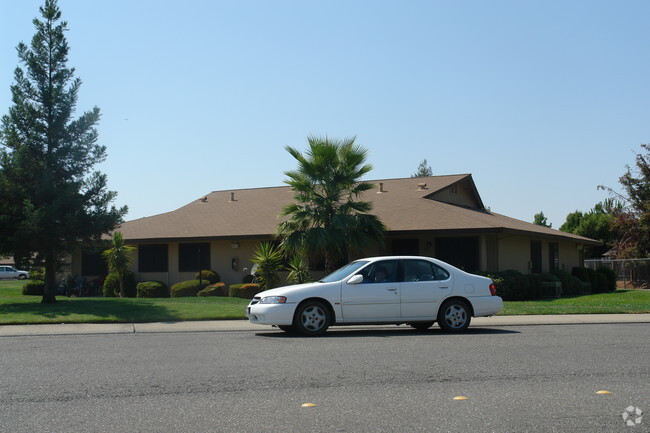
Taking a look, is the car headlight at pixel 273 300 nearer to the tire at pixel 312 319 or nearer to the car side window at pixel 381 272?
the tire at pixel 312 319

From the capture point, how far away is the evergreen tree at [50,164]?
22.0 meters

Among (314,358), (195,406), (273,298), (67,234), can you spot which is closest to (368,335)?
(273,298)

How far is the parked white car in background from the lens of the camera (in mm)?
63688

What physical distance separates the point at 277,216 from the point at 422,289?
46.1 feet

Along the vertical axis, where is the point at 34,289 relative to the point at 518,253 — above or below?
below

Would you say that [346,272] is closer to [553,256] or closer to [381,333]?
[381,333]

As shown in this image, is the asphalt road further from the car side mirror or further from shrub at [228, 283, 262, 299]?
shrub at [228, 283, 262, 299]

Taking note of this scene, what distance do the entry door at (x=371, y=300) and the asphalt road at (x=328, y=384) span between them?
85 cm

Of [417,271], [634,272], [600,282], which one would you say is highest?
[417,271]

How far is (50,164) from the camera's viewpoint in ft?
75.2

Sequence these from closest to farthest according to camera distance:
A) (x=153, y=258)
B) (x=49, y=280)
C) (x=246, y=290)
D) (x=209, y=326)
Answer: (x=209, y=326) → (x=49, y=280) → (x=246, y=290) → (x=153, y=258)

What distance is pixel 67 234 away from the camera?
22125mm

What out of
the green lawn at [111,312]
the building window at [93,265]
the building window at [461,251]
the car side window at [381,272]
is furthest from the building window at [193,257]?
the car side window at [381,272]

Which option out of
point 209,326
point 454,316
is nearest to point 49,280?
point 209,326
